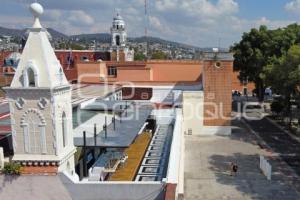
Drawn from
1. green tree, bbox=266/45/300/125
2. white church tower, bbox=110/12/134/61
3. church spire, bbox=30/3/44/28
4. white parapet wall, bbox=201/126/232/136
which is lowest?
white parapet wall, bbox=201/126/232/136

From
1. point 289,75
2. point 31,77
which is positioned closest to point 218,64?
point 289,75

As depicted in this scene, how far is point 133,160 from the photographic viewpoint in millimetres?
13781

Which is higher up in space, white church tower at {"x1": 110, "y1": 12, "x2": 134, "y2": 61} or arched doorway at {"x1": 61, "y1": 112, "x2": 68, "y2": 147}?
white church tower at {"x1": 110, "y1": 12, "x2": 134, "y2": 61}

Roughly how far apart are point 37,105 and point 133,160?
4.80 m

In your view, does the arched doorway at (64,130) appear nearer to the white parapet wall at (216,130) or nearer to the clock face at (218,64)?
the clock face at (218,64)

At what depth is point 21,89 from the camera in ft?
33.1

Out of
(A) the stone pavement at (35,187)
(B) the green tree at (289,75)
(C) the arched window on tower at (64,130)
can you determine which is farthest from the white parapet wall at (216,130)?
(A) the stone pavement at (35,187)

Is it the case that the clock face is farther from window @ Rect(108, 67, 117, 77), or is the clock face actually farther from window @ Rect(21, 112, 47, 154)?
window @ Rect(21, 112, 47, 154)

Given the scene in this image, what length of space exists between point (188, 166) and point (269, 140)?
31.8 feet

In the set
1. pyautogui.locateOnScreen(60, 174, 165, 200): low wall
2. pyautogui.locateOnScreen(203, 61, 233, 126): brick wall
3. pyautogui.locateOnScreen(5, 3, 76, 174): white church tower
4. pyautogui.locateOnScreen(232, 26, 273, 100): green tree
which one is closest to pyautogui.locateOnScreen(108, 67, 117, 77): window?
pyautogui.locateOnScreen(203, 61, 233, 126): brick wall

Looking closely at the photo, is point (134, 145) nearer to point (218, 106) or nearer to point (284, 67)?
point (284, 67)

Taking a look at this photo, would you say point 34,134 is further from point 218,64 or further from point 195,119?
point 218,64

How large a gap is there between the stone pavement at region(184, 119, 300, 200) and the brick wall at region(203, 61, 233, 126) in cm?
206

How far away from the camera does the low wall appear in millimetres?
10023
